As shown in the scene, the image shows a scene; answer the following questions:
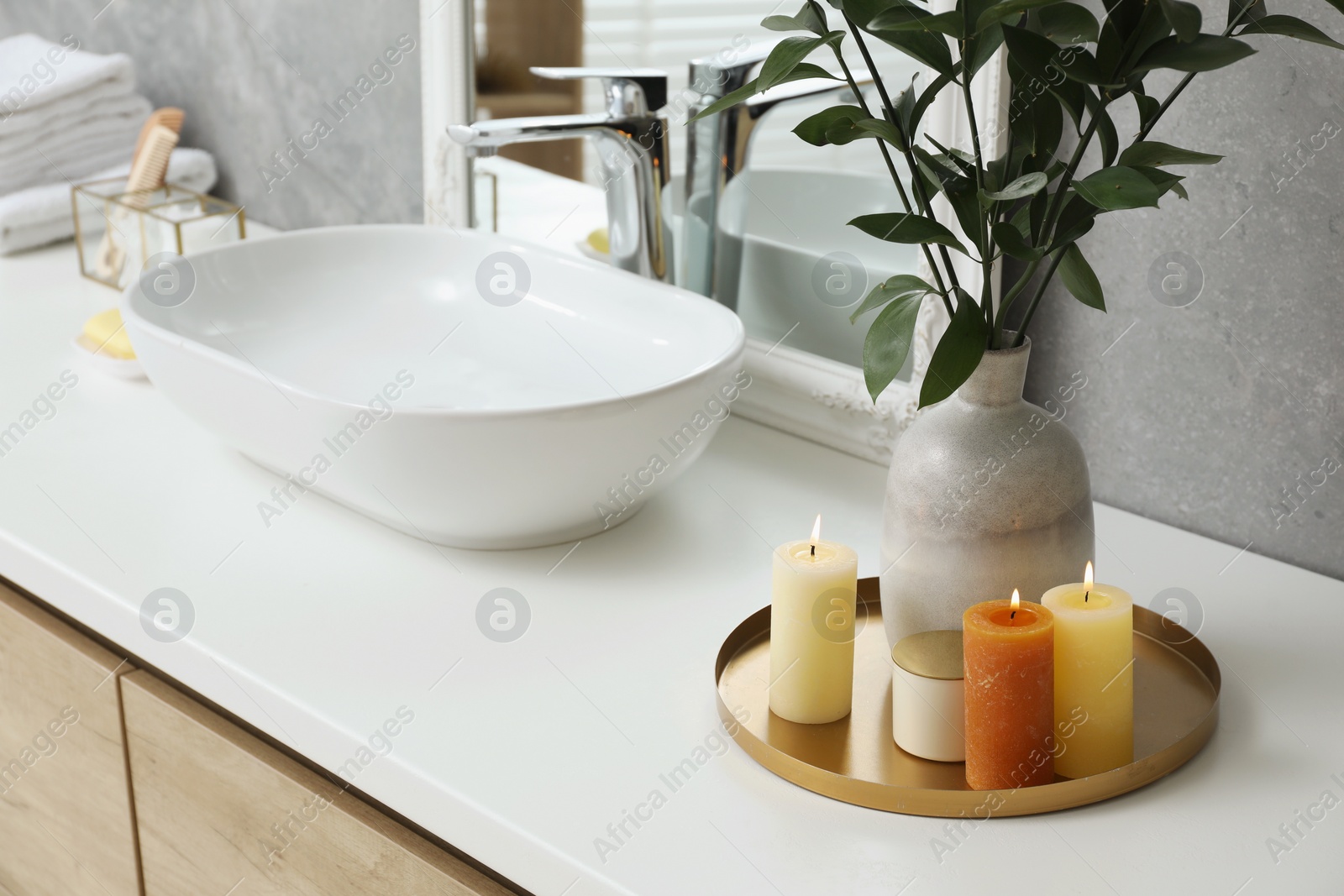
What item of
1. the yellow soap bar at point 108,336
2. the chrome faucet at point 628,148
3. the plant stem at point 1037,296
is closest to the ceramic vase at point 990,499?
the plant stem at point 1037,296

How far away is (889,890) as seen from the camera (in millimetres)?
552

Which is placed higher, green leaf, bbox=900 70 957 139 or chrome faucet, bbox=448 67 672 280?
green leaf, bbox=900 70 957 139

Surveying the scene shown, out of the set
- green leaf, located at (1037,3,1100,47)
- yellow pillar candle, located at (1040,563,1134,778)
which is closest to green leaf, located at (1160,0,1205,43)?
green leaf, located at (1037,3,1100,47)

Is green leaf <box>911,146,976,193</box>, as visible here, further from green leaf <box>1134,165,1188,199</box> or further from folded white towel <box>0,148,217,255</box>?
folded white towel <box>0,148,217,255</box>

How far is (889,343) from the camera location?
0.63m

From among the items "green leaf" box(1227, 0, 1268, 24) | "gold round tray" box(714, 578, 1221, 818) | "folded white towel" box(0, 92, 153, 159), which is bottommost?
"gold round tray" box(714, 578, 1221, 818)

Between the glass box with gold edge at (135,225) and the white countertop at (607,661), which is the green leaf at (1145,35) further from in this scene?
the glass box with gold edge at (135,225)

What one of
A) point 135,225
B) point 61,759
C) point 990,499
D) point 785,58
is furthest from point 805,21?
point 135,225

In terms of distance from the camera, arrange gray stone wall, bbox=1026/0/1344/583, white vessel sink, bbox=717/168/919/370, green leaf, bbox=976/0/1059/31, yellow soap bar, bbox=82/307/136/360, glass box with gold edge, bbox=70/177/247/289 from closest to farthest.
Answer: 1. green leaf, bbox=976/0/1059/31
2. gray stone wall, bbox=1026/0/1344/583
3. white vessel sink, bbox=717/168/919/370
4. yellow soap bar, bbox=82/307/136/360
5. glass box with gold edge, bbox=70/177/247/289

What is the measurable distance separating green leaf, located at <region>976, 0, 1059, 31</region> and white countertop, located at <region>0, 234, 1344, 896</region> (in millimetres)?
370

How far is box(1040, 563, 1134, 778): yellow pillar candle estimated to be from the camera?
61 centimetres

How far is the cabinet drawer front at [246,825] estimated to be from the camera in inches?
26.1

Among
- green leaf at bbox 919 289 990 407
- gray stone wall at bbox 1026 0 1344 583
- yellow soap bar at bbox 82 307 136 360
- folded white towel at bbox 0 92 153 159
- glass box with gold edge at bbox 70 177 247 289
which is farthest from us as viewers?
folded white towel at bbox 0 92 153 159

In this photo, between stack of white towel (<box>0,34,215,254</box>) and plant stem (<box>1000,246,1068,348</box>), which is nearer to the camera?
plant stem (<box>1000,246,1068,348</box>)
